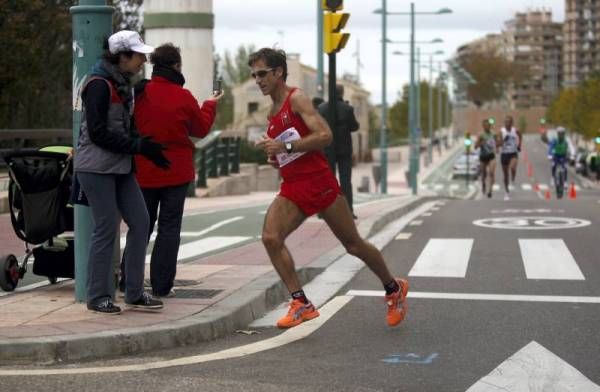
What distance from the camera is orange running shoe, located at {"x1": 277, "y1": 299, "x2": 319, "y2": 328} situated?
7.98 meters

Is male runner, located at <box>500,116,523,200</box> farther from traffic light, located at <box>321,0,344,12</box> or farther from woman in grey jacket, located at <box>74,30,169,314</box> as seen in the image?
woman in grey jacket, located at <box>74,30,169,314</box>

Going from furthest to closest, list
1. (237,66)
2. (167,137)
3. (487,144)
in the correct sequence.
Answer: (237,66)
(487,144)
(167,137)

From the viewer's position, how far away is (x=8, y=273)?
925cm

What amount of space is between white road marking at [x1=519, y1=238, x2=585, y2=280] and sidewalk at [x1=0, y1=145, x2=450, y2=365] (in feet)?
5.99

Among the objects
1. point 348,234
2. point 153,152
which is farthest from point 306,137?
point 153,152

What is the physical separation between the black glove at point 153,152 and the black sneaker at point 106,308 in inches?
34.8

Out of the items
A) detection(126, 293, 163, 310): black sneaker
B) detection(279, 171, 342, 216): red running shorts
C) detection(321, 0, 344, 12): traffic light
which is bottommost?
detection(126, 293, 163, 310): black sneaker

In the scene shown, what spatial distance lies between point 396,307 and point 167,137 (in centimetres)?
186

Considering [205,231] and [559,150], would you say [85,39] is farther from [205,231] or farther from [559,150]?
[559,150]

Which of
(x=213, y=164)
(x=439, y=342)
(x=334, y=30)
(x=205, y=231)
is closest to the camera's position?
(x=439, y=342)

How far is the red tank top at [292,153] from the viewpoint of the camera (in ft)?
26.0

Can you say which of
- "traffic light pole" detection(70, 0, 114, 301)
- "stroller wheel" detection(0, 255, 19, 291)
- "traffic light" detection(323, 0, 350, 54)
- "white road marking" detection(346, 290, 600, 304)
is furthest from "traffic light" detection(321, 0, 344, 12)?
"traffic light pole" detection(70, 0, 114, 301)

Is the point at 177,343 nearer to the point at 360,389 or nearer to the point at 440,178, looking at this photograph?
the point at 360,389

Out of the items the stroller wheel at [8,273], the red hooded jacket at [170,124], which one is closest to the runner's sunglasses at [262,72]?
the red hooded jacket at [170,124]
